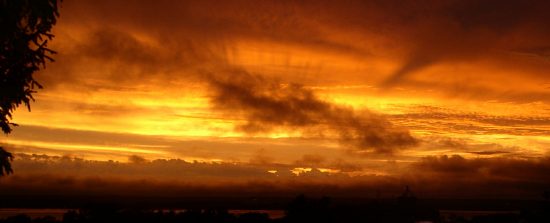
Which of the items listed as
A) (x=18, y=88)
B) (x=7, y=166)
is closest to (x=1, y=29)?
(x=18, y=88)

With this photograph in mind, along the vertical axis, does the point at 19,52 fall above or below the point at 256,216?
above

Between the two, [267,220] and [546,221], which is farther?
[267,220]

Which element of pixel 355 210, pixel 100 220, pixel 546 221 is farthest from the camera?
pixel 355 210

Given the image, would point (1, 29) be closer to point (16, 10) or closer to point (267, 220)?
point (16, 10)

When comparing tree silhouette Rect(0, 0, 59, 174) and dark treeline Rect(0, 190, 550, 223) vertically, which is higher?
tree silhouette Rect(0, 0, 59, 174)

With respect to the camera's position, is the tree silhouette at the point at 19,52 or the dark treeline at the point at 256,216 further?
the dark treeline at the point at 256,216

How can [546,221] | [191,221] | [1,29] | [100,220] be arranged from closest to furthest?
[1,29]
[100,220]
[546,221]
[191,221]

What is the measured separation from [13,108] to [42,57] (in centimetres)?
188

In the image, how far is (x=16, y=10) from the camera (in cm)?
1833

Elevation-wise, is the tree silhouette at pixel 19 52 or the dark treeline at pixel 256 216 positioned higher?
the tree silhouette at pixel 19 52

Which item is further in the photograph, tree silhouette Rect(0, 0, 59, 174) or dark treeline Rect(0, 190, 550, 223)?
dark treeline Rect(0, 190, 550, 223)

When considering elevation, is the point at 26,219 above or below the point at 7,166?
below

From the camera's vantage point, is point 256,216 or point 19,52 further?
point 256,216

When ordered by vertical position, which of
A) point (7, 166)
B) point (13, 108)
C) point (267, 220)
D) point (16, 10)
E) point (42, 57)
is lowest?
point (267, 220)
